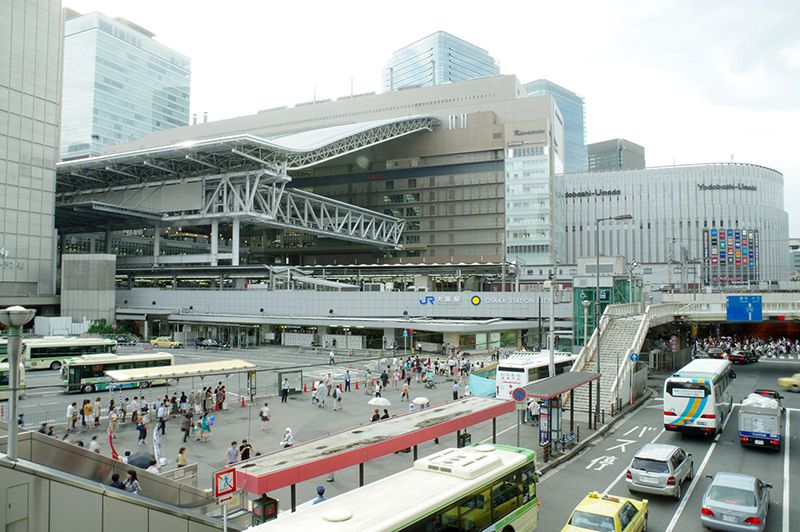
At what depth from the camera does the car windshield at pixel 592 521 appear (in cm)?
1202

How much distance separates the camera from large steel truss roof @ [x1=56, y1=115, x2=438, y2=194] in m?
70.9

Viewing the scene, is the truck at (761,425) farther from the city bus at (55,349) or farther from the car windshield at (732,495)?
the city bus at (55,349)

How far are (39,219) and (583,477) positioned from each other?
250 feet

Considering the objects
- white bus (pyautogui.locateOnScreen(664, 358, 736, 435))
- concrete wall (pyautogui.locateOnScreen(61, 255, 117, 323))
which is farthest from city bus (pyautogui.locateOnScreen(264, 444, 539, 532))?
concrete wall (pyautogui.locateOnScreen(61, 255, 117, 323))

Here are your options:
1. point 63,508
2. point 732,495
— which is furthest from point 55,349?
point 732,495

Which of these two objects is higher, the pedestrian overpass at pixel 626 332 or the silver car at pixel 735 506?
the pedestrian overpass at pixel 626 332

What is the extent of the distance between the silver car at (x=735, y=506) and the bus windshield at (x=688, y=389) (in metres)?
8.47

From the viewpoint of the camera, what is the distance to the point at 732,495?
44.6 feet

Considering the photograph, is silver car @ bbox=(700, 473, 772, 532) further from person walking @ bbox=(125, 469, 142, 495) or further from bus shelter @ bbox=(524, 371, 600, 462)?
person walking @ bbox=(125, 469, 142, 495)

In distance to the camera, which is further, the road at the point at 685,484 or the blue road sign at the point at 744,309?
the blue road sign at the point at 744,309

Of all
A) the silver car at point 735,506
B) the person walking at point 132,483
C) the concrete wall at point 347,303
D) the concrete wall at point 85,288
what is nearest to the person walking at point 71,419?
the person walking at point 132,483

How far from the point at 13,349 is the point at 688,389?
22524 mm

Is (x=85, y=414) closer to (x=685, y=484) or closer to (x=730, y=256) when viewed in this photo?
(x=685, y=484)

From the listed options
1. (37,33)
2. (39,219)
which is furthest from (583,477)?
(37,33)
